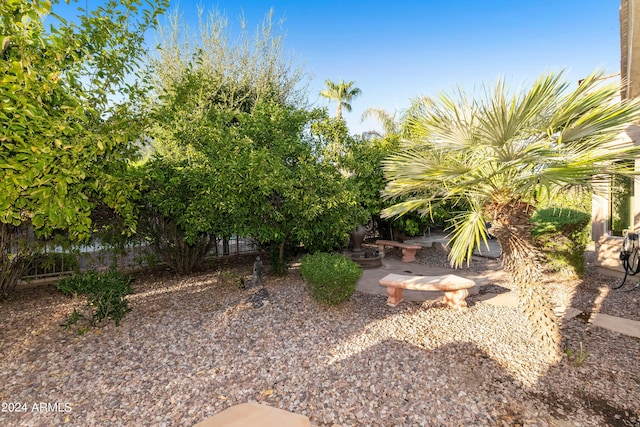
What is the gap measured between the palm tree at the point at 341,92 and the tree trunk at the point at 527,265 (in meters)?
25.7

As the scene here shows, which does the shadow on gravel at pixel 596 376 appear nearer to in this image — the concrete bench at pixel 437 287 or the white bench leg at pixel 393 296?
the concrete bench at pixel 437 287

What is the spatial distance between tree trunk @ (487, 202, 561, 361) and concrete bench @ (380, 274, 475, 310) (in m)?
1.71

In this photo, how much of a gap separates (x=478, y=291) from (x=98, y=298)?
782cm

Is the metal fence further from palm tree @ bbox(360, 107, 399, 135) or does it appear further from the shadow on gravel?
palm tree @ bbox(360, 107, 399, 135)

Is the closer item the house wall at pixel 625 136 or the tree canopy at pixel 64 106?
the tree canopy at pixel 64 106

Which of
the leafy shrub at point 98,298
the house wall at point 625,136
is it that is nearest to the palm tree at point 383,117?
the house wall at point 625,136

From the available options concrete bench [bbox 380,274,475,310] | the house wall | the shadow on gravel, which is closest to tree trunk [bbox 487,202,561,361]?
the shadow on gravel

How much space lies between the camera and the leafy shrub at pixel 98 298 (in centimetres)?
503

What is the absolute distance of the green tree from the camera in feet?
10.2

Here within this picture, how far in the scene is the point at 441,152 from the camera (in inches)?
191

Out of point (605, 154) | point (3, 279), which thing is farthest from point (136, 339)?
point (605, 154)

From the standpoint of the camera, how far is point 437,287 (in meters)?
6.02

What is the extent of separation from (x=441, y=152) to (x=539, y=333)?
116 inches

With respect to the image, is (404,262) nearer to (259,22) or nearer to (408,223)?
(408,223)
